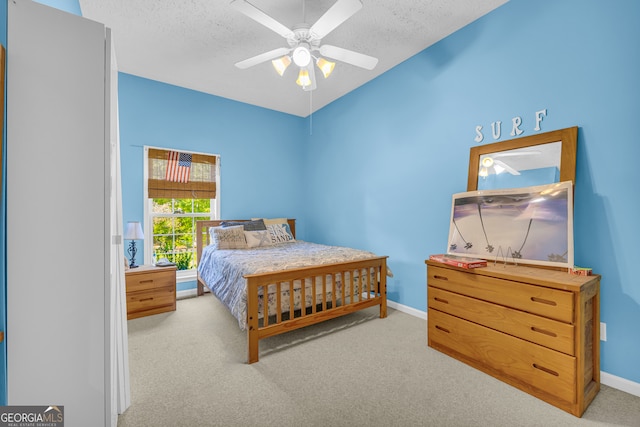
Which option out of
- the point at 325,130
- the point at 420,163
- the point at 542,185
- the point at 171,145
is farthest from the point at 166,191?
the point at 542,185

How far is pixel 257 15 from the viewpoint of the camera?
6.04 feet

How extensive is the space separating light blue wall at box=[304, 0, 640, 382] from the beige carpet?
756 millimetres

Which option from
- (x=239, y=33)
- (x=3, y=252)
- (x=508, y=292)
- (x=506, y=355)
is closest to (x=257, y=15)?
(x=239, y=33)

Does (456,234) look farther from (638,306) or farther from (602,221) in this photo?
(638,306)

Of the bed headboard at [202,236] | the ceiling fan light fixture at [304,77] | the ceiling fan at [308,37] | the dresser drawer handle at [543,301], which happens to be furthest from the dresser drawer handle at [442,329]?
the bed headboard at [202,236]

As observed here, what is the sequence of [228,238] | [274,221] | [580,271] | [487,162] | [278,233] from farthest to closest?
[274,221]
[278,233]
[228,238]
[487,162]
[580,271]

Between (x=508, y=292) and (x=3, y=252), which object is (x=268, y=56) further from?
(x=508, y=292)

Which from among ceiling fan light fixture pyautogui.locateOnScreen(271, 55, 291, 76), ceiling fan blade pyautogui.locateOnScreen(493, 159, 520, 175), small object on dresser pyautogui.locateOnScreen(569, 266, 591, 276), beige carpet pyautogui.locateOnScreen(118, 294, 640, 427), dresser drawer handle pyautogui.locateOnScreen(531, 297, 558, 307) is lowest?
beige carpet pyautogui.locateOnScreen(118, 294, 640, 427)

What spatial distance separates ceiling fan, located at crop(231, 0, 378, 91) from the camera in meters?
1.74

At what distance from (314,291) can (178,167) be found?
8.87ft

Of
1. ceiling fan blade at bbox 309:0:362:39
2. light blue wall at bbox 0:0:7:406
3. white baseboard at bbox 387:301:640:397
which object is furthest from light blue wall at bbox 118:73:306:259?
white baseboard at bbox 387:301:640:397

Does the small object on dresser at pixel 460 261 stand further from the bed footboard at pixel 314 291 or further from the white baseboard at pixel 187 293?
the white baseboard at pixel 187 293

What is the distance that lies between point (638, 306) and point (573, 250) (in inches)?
18.3

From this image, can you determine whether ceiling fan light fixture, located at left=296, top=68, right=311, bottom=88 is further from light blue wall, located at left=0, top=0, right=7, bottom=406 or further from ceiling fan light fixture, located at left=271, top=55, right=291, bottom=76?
light blue wall, located at left=0, top=0, right=7, bottom=406
